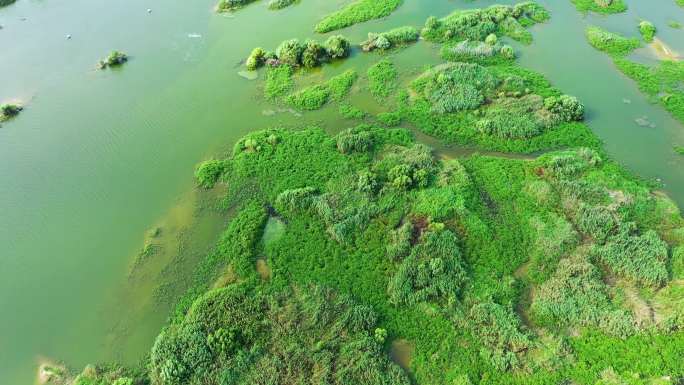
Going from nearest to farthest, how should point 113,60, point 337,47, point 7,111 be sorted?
1. point 7,111
2. point 337,47
3. point 113,60

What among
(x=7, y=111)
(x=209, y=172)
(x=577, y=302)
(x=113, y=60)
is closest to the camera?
(x=577, y=302)

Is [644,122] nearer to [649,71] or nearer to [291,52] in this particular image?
[649,71]

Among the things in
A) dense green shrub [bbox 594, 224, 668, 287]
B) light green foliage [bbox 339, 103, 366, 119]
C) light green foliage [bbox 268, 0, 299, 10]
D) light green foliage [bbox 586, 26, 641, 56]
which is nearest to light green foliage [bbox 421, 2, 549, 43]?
light green foliage [bbox 586, 26, 641, 56]

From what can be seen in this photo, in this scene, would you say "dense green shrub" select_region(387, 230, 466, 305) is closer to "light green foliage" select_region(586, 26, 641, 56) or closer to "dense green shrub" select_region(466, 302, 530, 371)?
"dense green shrub" select_region(466, 302, 530, 371)

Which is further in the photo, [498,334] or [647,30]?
[647,30]

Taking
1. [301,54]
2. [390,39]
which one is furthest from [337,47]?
[390,39]

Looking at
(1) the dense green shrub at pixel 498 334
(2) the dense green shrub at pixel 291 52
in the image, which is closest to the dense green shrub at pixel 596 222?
(1) the dense green shrub at pixel 498 334

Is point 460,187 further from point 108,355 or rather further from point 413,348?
point 108,355
